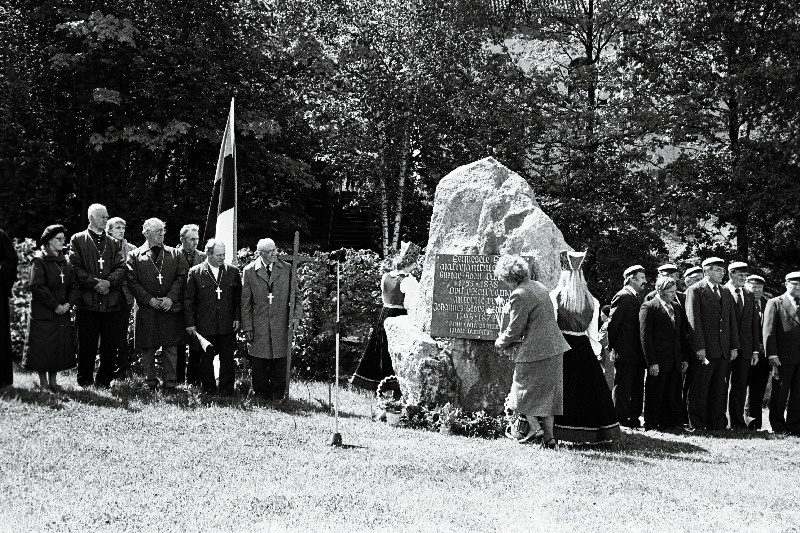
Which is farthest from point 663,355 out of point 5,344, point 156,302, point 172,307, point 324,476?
point 5,344

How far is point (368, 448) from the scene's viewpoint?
757 cm

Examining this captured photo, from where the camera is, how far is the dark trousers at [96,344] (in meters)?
9.55

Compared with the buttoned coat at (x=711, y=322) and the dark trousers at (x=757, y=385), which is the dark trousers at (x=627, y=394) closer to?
the buttoned coat at (x=711, y=322)

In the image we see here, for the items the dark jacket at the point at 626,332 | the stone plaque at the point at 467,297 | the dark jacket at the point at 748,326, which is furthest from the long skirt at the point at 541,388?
the dark jacket at the point at 748,326

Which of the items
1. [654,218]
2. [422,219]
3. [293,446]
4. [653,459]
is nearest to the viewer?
[293,446]

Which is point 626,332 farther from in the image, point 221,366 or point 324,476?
point 324,476

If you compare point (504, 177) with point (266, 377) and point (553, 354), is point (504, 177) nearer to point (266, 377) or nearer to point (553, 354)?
point (553, 354)

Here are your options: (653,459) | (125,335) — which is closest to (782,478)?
(653,459)

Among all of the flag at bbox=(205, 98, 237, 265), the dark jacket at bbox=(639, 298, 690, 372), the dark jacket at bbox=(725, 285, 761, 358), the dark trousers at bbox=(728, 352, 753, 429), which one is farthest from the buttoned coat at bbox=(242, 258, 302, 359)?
the dark trousers at bbox=(728, 352, 753, 429)

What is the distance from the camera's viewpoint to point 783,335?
10.8 m

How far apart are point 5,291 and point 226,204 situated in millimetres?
5293

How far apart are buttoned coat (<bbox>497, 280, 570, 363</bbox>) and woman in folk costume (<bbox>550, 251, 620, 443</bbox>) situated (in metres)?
0.50

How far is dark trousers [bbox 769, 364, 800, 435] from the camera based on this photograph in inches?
420

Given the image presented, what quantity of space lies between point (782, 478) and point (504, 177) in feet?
14.0
